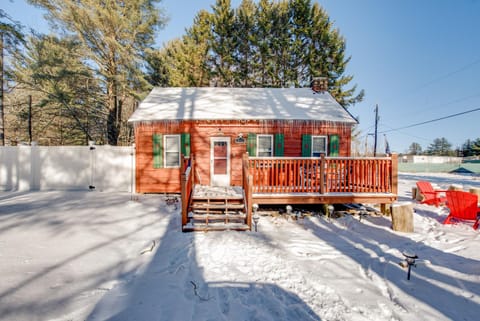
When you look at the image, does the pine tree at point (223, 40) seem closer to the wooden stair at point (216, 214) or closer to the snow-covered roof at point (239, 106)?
the snow-covered roof at point (239, 106)

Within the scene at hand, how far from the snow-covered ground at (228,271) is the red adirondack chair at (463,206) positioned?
0.25m

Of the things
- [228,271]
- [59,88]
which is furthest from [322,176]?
[59,88]

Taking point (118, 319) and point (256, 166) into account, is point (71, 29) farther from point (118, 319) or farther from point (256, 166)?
point (118, 319)

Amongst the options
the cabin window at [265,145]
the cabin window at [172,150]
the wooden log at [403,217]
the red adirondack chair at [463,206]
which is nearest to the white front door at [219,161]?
the cabin window at [265,145]

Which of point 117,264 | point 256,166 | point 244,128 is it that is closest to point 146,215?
point 117,264

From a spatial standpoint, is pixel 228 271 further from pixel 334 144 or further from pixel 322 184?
pixel 334 144

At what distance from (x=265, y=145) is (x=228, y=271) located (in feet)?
19.0

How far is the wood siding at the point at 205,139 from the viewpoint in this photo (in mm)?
8070

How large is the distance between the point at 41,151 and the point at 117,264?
866cm

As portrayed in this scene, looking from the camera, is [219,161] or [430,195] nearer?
[430,195]

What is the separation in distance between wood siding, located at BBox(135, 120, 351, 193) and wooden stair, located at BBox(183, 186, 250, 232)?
266cm

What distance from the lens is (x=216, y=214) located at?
5.36 metres

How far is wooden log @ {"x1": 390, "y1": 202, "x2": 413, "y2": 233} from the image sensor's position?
15.7 feet

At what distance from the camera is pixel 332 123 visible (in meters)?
8.18
